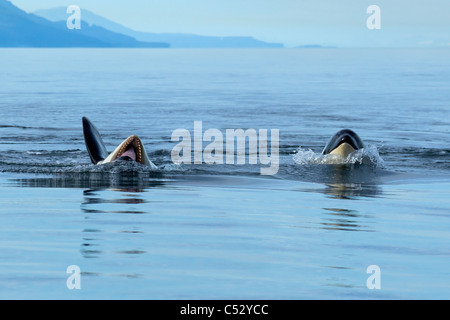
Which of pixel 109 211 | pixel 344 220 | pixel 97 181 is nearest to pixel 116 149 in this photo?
pixel 97 181

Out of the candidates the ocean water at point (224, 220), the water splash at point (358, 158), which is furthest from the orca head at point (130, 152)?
the water splash at point (358, 158)

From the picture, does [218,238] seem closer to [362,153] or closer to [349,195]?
[349,195]

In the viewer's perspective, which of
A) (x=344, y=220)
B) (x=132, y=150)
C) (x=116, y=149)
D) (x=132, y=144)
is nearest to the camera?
(x=344, y=220)

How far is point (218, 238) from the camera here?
12766 mm

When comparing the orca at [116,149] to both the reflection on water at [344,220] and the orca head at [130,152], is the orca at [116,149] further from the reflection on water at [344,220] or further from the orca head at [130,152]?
the reflection on water at [344,220]

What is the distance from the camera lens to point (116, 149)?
1919cm

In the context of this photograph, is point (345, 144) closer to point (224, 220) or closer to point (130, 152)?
point (130, 152)

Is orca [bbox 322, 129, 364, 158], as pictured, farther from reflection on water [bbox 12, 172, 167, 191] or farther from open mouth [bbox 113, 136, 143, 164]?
open mouth [bbox 113, 136, 143, 164]

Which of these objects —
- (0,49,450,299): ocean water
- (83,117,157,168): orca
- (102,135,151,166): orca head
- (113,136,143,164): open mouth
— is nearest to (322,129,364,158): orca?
(0,49,450,299): ocean water

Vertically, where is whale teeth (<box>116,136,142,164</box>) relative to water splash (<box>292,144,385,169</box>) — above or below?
above

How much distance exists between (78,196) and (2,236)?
383 centimetres

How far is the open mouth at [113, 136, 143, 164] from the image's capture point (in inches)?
737

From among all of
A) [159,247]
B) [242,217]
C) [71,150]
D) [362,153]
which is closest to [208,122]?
[71,150]

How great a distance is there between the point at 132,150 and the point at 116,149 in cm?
39
